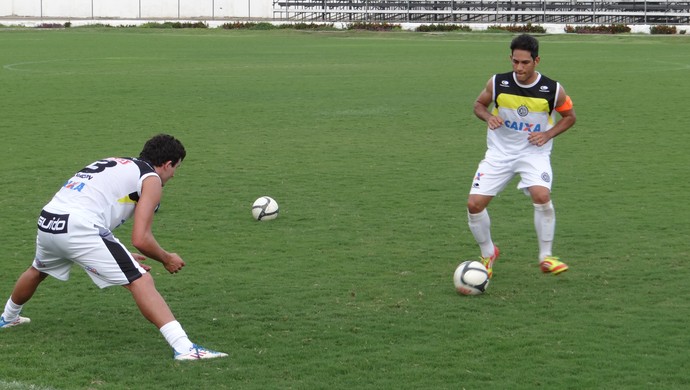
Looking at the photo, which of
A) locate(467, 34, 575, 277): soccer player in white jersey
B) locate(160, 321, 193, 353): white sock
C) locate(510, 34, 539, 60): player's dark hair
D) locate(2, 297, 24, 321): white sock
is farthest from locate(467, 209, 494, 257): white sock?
locate(2, 297, 24, 321): white sock

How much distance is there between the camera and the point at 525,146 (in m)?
8.38

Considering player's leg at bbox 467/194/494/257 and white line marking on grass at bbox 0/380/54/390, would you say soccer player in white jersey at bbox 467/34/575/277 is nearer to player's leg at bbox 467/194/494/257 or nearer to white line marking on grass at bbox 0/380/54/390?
player's leg at bbox 467/194/494/257

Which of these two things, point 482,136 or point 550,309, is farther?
point 482,136

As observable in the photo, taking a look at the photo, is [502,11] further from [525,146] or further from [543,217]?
[543,217]

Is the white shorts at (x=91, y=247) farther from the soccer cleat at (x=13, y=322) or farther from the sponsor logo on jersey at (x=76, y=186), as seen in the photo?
the soccer cleat at (x=13, y=322)

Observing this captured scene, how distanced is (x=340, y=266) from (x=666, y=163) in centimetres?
692

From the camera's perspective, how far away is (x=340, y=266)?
8.68m

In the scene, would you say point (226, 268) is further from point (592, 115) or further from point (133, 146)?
point (592, 115)

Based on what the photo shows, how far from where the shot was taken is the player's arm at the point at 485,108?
8.24 meters

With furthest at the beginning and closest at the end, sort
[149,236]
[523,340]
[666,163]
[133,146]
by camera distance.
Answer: [133,146] → [666,163] → [523,340] → [149,236]

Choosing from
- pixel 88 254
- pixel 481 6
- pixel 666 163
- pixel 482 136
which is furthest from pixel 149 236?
pixel 481 6

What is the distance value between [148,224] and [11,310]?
134cm

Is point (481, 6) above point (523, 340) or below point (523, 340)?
above

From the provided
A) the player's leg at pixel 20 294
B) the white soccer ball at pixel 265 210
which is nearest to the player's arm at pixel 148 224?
the player's leg at pixel 20 294
